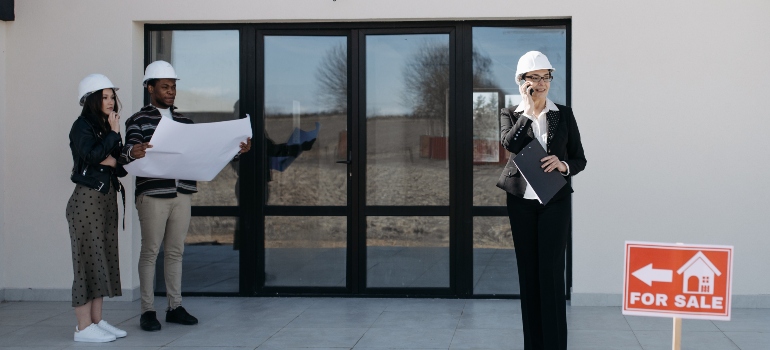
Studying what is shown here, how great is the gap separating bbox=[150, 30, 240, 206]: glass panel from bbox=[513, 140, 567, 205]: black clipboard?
3242mm

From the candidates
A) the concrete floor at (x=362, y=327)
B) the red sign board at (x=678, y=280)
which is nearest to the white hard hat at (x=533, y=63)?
the red sign board at (x=678, y=280)

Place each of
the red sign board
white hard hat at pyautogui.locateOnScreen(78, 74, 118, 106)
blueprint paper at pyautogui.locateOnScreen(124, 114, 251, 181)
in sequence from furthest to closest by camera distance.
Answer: blueprint paper at pyautogui.locateOnScreen(124, 114, 251, 181)
white hard hat at pyautogui.locateOnScreen(78, 74, 118, 106)
the red sign board

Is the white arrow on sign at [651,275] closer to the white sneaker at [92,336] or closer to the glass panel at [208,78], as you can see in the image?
the white sneaker at [92,336]

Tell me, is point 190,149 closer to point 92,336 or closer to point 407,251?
point 92,336

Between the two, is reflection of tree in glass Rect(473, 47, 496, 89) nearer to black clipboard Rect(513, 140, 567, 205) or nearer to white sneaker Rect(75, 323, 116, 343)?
black clipboard Rect(513, 140, 567, 205)

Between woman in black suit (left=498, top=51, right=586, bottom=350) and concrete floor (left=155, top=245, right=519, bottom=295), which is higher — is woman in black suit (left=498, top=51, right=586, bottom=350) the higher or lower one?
the higher one

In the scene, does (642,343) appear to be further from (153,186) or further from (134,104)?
(134,104)

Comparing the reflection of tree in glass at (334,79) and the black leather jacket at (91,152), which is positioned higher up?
the reflection of tree in glass at (334,79)

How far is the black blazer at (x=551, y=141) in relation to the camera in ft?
15.0

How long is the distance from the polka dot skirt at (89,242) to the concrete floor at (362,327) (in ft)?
1.14

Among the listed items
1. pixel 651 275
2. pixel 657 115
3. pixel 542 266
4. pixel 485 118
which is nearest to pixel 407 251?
pixel 485 118

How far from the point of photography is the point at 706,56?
649 centimetres

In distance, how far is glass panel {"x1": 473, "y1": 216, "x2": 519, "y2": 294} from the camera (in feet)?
22.7

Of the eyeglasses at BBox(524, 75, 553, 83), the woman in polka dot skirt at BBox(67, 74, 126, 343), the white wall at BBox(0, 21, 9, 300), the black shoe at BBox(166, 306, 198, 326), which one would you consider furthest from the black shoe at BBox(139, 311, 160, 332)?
the eyeglasses at BBox(524, 75, 553, 83)
